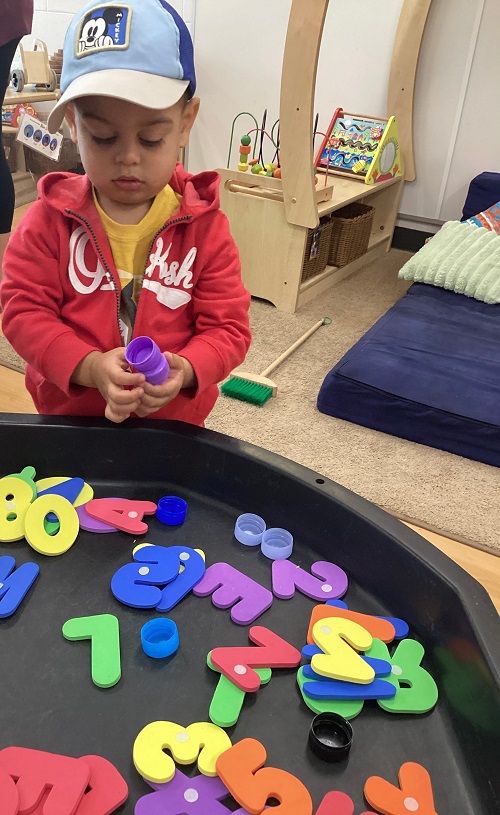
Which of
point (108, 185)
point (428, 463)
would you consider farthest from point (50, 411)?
point (428, 463)

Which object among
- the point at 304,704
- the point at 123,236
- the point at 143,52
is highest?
the point at 143,52

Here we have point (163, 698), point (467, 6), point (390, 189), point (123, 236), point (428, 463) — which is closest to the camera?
point (163, 698)

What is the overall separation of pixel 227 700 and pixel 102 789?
11cm

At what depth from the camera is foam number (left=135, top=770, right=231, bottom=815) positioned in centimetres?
42

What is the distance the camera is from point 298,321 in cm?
194

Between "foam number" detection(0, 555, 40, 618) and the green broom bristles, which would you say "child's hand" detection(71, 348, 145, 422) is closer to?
"foam number" detection(0, 555, 40, 618)

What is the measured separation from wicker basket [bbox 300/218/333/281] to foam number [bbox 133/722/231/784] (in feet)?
5.38

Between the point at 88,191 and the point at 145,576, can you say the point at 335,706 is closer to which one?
the point at 145,576

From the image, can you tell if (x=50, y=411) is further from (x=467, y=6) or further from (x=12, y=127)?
(x=12, y=127)

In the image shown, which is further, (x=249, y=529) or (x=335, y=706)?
(x=249, y=529)

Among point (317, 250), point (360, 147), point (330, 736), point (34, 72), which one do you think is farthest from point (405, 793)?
point (34, 72)

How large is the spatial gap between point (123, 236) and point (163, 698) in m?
0.49

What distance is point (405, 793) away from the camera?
0.45 m

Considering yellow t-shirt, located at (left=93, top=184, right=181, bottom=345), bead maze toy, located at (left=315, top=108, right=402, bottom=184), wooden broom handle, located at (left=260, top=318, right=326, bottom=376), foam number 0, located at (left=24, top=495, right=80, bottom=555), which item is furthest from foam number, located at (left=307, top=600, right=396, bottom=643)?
bead maze toy, located at (left=315, top=108, right=402, bottom=184)
